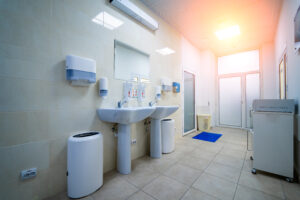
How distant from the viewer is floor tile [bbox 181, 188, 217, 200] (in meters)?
1.25

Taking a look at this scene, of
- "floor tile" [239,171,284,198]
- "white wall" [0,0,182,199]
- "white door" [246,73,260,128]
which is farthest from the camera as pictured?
"white door" [246,73,260,128]

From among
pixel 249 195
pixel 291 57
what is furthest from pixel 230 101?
pixel 249 195

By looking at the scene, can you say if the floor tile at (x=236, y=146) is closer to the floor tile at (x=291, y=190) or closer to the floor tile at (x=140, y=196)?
the floor tile at (x=291, y=190)

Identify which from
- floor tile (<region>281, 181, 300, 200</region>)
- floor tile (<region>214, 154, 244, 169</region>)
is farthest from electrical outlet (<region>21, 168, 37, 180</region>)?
floor tile (<region>281, 181, 300, 200</region>)

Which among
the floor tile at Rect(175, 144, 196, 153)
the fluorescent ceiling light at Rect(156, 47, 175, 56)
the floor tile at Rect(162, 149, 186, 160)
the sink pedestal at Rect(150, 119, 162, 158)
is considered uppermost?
the fluorescent ceiling light at Rect(156, 47, 175, 56)

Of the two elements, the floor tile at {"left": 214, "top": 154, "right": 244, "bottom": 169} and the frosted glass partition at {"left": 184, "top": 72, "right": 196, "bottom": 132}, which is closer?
the floor tile at {"left": 214, "top": 154, "right": 244, "bottom": 169}

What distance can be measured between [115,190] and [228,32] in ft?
13.6

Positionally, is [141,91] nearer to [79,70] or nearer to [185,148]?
[79,70]

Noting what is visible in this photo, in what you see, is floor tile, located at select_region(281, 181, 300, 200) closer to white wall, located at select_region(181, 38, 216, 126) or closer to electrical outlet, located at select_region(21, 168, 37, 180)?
electrical outlet, located at select_region(21, 168, 37, 180)

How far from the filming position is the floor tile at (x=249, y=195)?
4.08ft

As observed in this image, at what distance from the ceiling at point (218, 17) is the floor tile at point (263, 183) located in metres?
2.86

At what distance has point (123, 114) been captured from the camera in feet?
4.59

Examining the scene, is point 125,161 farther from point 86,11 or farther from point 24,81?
point 86,11

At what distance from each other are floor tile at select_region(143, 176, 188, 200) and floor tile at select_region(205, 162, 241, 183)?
1.85 ft
